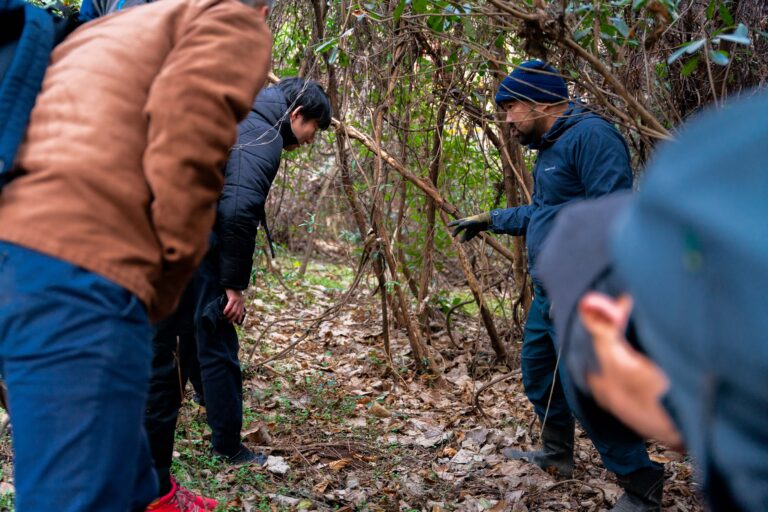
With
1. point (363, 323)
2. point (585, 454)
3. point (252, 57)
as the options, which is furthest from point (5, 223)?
point (363, 323)

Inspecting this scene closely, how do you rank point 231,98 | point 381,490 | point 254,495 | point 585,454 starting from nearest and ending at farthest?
1. point 231,98
2. point 254,495
3. point 381,490
4. point 585,454

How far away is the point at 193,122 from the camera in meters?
1.56

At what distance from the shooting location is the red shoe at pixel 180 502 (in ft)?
9.12

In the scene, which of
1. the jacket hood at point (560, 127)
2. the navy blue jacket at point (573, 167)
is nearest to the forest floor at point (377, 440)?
the navy blue jacket at point (573, 167)

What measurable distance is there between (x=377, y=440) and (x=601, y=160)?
2.00 m

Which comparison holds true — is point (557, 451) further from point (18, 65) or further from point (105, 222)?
point (18, 65)

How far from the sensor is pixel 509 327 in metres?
5.39

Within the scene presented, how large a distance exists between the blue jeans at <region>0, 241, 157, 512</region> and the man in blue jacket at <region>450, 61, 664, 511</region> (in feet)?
Answer: 5.93

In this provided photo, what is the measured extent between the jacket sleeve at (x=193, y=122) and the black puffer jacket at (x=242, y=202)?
1.40 meters

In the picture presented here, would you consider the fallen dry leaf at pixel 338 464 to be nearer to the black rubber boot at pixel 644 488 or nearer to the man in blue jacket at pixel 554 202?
the man in blue jacket at pixel 554 202

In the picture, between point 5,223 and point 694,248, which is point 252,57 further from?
point 694,248

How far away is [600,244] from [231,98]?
3.34 ft

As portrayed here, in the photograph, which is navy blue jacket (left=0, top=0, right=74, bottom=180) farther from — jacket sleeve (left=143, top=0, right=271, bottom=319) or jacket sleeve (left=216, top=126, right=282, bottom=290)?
jacket sleeve (left=216, top=126, right=282, bottom=290)

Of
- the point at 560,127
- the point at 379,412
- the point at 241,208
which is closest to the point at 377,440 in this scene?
the point at 379,412
